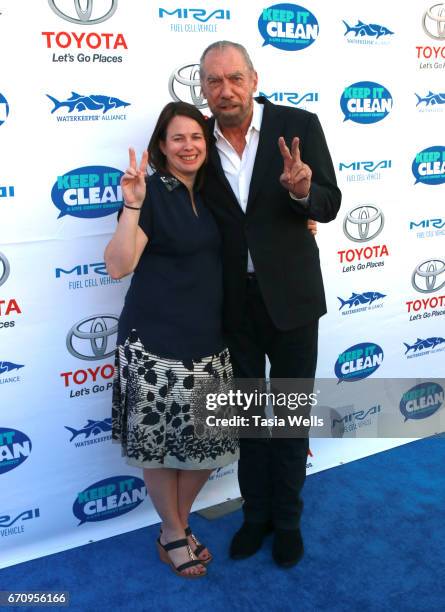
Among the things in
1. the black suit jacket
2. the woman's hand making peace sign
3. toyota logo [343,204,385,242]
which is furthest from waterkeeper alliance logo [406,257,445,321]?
the woman's hand making peace sign

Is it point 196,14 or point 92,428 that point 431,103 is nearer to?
point 196,14

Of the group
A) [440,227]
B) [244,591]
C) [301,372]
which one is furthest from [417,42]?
[244,591]

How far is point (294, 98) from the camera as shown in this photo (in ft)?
8.52

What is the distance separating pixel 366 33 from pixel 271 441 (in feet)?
5.80

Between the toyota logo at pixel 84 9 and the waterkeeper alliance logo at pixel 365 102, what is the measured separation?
42.1 inches

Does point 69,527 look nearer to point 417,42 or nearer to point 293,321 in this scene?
point 293,321

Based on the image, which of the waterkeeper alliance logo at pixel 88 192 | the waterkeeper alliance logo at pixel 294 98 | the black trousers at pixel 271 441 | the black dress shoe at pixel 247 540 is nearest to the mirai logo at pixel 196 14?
the waterkeeper alliance logo at pixel 294 98

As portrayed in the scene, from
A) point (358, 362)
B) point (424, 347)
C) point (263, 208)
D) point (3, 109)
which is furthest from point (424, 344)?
point (3, 109)

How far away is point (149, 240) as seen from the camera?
1968mm

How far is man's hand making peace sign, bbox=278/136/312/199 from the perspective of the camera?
1.84 m

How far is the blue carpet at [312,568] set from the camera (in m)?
2.14

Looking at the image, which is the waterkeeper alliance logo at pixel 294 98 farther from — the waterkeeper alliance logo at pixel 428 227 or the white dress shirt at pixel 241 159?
the waterkeeper alliance logo at pixel 428 227

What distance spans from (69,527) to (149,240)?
4.22 ft

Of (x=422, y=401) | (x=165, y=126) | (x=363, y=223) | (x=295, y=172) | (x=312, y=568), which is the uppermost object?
(x=165, y=126)
